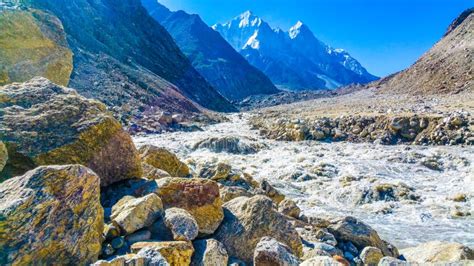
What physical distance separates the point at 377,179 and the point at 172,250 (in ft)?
39.4

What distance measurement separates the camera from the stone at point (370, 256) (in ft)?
21.8

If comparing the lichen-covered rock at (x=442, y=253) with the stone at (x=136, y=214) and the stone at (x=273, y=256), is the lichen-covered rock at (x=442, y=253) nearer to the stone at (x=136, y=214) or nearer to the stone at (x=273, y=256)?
the stone at (x=273, y=256)

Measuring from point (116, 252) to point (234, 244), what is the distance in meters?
1.69

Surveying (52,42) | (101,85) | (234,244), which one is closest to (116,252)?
(234,244)

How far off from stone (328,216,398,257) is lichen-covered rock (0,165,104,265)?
5.34m

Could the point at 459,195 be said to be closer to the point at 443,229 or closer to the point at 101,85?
the point at 443,229

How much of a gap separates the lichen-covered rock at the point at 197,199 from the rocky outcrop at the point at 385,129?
16951 mm

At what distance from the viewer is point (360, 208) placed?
12.3 m

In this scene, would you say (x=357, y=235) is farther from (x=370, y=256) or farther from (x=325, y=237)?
(x=370, y=256)

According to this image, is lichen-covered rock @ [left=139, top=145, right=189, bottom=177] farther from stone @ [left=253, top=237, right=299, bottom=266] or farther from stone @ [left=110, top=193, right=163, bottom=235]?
stone @ [left=253, top=237, right=299, bottom=266]

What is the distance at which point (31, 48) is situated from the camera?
8125mm

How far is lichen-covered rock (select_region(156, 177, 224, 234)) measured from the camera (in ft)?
17.0

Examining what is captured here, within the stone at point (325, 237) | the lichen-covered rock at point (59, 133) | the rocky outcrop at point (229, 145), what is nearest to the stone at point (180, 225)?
the lichen-covered rock at point (59, 133)

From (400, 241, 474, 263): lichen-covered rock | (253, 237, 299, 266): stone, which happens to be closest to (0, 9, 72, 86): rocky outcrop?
(253, 237, 299, 266): stone
